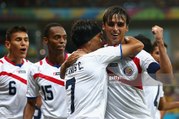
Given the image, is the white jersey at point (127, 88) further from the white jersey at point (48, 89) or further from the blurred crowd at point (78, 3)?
the blurred crowd at point (78, 3)

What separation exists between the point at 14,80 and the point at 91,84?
2551mm

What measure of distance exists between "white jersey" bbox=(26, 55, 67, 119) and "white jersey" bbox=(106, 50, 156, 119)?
1.51m

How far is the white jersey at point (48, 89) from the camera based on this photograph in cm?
565

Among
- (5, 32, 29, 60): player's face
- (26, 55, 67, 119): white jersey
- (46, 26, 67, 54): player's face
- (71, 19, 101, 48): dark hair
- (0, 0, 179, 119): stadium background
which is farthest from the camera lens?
(0, 0, 179, 119): stadium background

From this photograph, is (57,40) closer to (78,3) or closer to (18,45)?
(18,45)

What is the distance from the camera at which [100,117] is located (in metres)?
4.00

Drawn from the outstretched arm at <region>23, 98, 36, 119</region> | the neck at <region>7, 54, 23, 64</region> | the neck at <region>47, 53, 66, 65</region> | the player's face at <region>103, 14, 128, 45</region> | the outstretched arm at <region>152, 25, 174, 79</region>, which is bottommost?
the outstretched arm at <region>23, 98, 36, 119</region>

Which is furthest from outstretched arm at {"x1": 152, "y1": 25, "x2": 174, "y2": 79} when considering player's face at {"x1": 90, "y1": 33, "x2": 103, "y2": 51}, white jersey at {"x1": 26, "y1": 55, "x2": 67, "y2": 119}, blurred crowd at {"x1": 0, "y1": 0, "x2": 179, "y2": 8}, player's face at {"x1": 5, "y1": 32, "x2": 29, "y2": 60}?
blurred crowd at {"x1": 0, "y1": 0, "x2": 179, "y2": 8}

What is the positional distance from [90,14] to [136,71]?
1468 cm

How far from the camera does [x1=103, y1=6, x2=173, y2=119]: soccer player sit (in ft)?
13.5

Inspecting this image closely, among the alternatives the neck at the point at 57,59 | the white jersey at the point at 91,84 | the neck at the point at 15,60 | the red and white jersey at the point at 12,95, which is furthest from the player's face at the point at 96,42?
the neck at the point at 15,60

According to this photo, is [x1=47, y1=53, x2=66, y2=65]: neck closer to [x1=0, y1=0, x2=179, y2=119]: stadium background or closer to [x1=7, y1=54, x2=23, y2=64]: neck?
[x1=7, y1=54, x2=23, y2=64]: neck

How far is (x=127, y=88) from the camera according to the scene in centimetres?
414

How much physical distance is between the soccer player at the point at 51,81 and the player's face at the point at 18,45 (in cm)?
68
